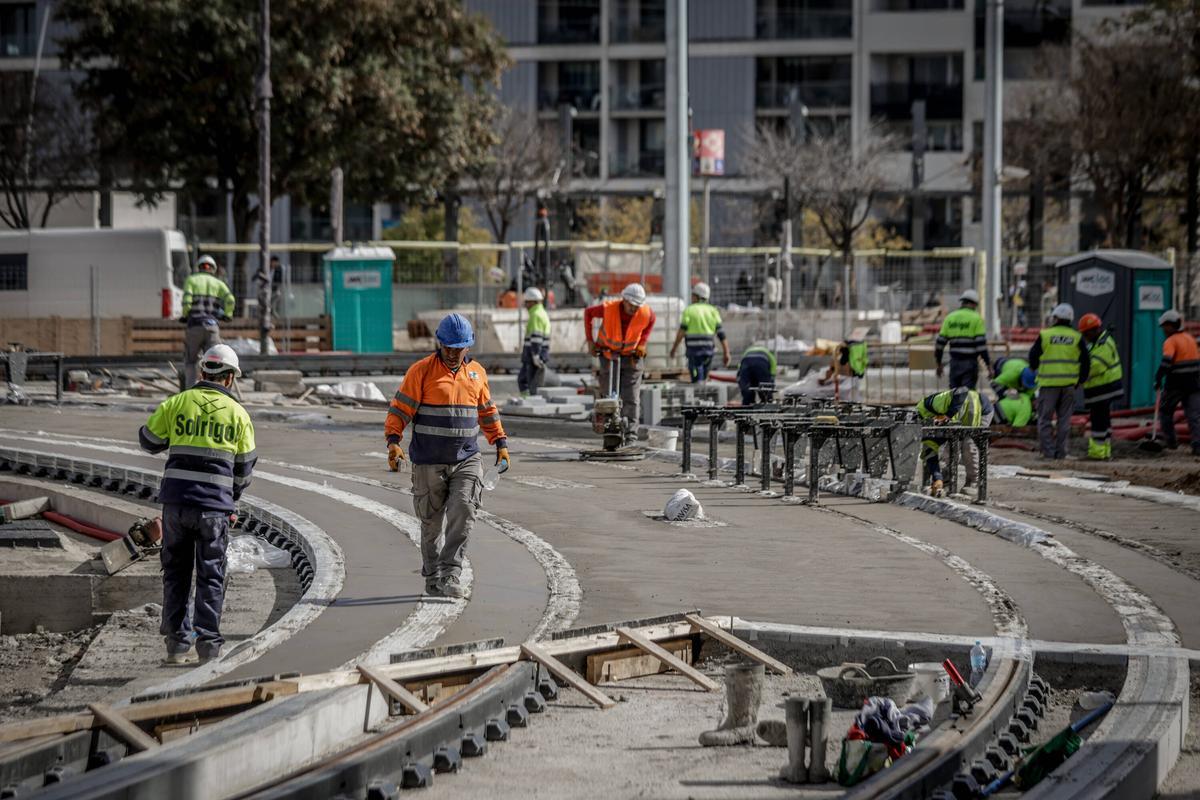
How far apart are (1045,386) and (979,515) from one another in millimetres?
5617

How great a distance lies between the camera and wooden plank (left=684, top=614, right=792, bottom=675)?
9.20 metres

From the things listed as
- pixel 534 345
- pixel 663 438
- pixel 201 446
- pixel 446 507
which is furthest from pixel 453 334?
pixel 534 345

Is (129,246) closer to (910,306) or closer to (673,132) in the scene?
(673,132)

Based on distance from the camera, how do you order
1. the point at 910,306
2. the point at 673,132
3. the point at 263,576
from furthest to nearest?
the point at 910,306 → the point at 673,132 → the point at 263,576

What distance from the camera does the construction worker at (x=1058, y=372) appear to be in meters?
19.5

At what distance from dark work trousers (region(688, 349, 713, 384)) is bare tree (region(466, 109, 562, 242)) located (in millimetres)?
38103

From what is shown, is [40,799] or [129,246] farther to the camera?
[129,246]

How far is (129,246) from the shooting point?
121 ft

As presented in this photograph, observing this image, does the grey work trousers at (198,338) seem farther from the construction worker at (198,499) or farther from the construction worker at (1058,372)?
the construction worker at (198,499)

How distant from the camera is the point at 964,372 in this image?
69.6ft

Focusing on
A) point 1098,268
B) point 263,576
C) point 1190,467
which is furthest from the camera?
Answer: point 1098,268

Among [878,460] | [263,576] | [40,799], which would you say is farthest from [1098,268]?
[40,799]

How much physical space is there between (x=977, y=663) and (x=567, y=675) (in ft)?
6.74

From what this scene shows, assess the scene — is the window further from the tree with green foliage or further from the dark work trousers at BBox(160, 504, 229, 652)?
the dark work trousers at BBox(160, 504, 229, 652)
